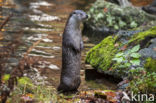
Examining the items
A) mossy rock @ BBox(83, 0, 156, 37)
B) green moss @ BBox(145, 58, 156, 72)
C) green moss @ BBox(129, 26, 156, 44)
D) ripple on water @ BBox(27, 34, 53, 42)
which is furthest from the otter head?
mossy rock @ BBox(83, 0, 156, 37)

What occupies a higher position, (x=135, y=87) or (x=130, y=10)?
(x=135, y=87)

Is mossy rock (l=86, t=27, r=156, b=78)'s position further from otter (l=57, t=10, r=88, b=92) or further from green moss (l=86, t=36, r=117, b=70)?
otter (l=57, t=10, r=88, b=92)

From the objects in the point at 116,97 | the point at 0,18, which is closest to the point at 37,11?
the point at 0,18

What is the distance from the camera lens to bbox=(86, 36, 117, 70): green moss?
27.8 ft

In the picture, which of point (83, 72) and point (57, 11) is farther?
point (57, 11)

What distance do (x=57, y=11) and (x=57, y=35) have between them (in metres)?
6.71

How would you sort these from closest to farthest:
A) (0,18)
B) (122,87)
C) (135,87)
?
(135,87) < (122,87) < (0,18)

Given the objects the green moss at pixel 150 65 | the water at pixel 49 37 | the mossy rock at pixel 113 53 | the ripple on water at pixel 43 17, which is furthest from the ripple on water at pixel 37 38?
the green moss at pixel 150 65

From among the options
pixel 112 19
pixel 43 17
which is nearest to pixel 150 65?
pixel 112 19

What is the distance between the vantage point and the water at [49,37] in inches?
329

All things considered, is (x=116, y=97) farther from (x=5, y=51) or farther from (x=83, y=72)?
(x=83, y=72)

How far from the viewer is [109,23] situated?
49.1 feet

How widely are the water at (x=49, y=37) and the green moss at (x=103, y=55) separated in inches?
14.9

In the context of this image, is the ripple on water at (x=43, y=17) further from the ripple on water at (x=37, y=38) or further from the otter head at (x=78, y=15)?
the otter head at (x=78, y=15)
